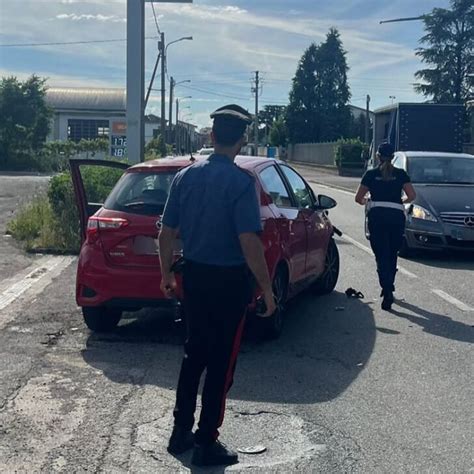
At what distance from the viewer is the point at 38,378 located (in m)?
6.45

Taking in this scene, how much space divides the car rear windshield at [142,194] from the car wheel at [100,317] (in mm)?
919

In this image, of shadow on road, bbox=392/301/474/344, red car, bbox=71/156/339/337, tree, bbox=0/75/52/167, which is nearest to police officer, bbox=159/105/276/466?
red car, bbox=71/156/339/337

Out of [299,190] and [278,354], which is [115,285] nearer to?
[278,354]

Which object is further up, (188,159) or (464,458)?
(188,159)

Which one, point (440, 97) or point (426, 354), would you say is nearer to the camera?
point (426, 354)

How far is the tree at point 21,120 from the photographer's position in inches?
2301

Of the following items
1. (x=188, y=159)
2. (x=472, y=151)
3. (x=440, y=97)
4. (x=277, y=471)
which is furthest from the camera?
(x=440, y=97)

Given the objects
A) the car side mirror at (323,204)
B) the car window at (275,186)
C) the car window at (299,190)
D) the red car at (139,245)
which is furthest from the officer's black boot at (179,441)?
the car side mirror at (323,204)

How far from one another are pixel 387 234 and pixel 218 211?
512 centimetres

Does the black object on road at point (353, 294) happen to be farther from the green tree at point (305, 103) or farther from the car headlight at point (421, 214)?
the green tree at point (305, 103)

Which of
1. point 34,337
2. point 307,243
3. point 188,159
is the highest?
point 188,159

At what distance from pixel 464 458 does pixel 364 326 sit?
3.56 meters

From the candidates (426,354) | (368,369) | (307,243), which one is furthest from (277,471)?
(307,243)

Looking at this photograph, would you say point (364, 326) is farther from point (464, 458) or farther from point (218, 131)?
point (218, 131)
